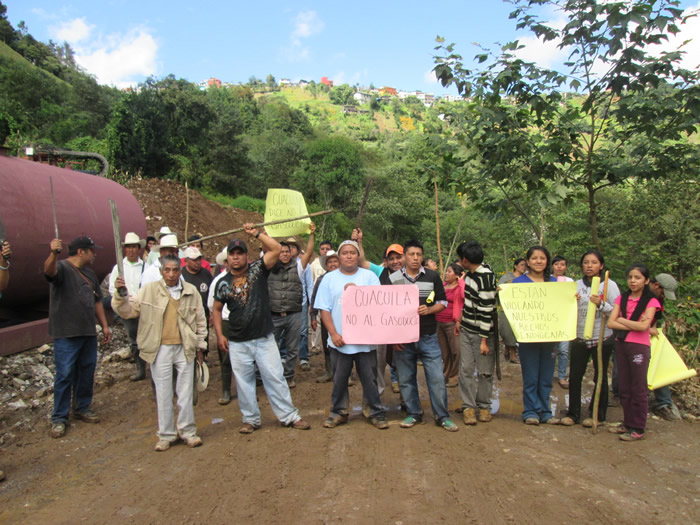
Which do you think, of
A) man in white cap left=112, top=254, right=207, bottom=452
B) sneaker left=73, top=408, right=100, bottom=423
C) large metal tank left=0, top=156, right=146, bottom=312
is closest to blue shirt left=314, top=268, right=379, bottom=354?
man in white cap left=112, top=254, right=207, bottom=452

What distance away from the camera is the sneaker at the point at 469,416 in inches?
207

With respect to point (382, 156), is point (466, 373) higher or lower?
lower

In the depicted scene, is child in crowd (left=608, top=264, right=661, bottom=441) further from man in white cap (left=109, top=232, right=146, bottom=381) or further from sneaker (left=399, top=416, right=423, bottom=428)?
man in white cap (left=109, top=232, right=146, bottom=381)

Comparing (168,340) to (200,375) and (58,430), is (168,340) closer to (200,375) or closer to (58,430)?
(200,375)

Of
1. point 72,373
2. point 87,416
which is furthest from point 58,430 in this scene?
point 72,373

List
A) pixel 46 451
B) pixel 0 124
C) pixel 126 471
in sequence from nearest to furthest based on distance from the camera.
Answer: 1. pixel 126 471
2. pixel 46 451
3. pixel 0 124

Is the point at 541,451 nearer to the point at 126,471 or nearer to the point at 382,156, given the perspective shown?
the point at 126,471

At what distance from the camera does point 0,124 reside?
322 inches

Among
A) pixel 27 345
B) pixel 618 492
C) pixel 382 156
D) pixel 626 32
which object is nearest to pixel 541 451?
pixel 618 492

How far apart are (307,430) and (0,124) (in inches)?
278

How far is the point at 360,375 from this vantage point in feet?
17.2

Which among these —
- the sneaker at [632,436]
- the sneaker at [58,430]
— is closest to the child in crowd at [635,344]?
→ the sneaker at [632,436]

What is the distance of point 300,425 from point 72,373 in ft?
8.09

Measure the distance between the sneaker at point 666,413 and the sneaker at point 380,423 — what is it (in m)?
3.15
